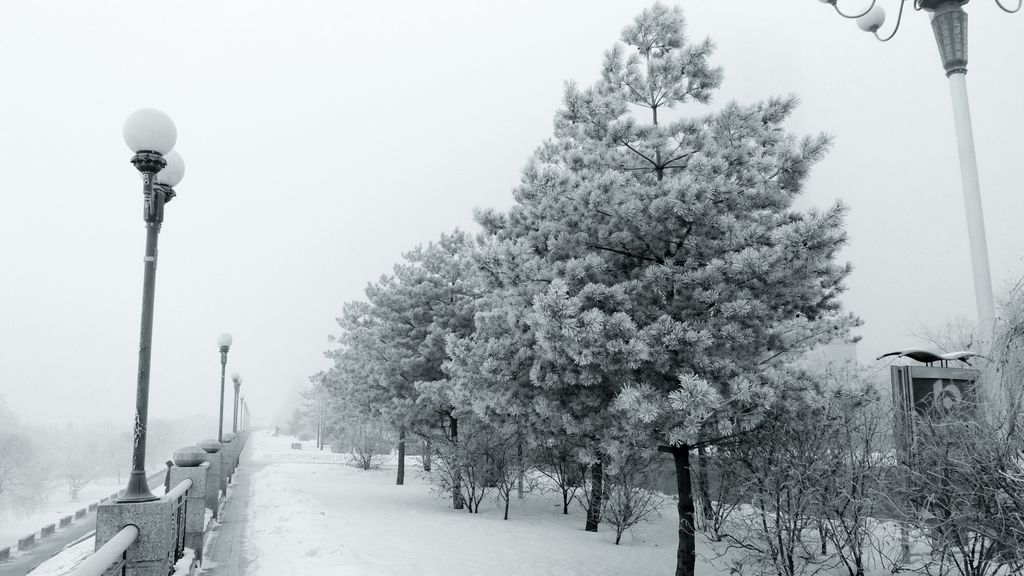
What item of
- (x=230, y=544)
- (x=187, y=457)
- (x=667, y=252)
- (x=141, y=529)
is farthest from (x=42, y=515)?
(x=667, y=252)

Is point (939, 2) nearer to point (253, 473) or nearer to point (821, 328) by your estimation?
point (821, 328)

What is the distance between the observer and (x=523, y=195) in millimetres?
9156

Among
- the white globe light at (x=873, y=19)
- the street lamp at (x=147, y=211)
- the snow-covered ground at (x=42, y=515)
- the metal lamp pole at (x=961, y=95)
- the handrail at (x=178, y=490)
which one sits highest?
the white globe light at (x=873, y=19)

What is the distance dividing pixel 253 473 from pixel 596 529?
14.7 meters

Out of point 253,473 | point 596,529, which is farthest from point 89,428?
point 596,529

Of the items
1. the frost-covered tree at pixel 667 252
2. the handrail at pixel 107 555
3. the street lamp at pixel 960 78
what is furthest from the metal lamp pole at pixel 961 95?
the handrail at pixel 107 555

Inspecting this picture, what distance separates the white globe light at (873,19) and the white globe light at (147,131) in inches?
602

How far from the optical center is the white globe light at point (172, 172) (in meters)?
6.59

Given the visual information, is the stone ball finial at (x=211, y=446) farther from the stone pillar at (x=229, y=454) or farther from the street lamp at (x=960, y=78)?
the street lamp at (x=960, y=78)

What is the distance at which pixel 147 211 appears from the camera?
5.66m

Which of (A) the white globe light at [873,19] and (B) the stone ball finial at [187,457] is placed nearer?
(B) the stone ball finial at [187,457]

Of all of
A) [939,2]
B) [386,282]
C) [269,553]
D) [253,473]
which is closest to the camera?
[269,553]

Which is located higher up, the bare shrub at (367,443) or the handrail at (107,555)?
the handrail at (107,555)

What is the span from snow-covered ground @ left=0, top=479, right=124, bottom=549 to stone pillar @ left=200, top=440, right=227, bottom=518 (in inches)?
1893
